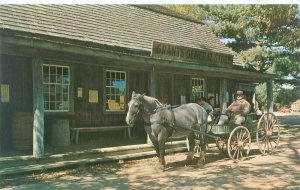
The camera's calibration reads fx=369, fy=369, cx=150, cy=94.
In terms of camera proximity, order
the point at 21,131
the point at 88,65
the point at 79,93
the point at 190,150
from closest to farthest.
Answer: the point at 190,150, the point at 21,131, the point at 79,93, the point at 88,65

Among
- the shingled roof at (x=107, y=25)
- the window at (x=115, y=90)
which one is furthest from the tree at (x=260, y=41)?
the window at (x=115, y=90)

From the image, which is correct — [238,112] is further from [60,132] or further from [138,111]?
[60,132]

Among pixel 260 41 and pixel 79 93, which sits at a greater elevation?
pixel 260 41

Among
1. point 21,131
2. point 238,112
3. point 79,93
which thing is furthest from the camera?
point 79,93

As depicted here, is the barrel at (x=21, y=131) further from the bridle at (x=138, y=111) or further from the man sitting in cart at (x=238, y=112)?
the man sitting in cart at (x=238, y=112)

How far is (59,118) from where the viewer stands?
1171cm

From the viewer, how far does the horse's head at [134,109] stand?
27.6 feet

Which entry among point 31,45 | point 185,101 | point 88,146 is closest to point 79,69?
point 88,146

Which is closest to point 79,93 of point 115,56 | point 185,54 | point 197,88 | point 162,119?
point 115,56

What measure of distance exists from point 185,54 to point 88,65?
3341 millimetres

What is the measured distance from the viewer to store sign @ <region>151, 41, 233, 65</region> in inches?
429

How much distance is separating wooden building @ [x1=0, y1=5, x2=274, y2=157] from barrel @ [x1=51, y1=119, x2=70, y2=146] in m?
0.56

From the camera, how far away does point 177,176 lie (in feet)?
26.1

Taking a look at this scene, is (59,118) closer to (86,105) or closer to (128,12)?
(86,105)
